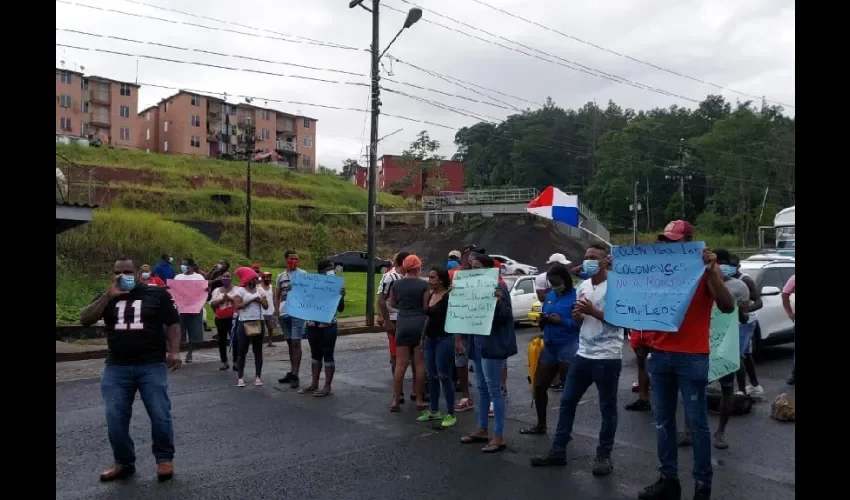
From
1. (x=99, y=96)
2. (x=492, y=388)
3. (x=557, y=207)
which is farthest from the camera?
(x=99, y=96)

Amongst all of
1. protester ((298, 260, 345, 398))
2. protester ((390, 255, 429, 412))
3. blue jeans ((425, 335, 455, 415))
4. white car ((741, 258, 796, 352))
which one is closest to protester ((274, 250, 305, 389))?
protester ((298, 260, 345, 398))

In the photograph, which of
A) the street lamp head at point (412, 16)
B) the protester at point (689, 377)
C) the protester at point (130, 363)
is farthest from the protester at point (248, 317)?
the street lamp head at point (412, 16)

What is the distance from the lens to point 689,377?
5262mm

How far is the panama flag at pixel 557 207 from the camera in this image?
1415cm

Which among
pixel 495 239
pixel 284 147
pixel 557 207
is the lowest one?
pixel 495 239

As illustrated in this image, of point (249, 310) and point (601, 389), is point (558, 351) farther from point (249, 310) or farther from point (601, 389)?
point (249, 310)

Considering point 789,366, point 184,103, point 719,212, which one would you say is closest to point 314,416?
point 789,366

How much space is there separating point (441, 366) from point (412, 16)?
→ 14320 mm

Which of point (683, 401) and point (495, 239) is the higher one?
point (495, 239)

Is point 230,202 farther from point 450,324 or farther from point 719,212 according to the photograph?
point 719,212

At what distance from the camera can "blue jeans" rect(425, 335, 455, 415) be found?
782cm

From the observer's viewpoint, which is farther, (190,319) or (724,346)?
(190,319)

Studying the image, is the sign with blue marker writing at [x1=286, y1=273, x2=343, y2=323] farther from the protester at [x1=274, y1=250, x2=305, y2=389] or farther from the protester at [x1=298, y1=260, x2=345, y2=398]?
A: the protester at [x1=274, y1=250, x2=305, y2=389]

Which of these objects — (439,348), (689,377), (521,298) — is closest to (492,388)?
(439,348)
